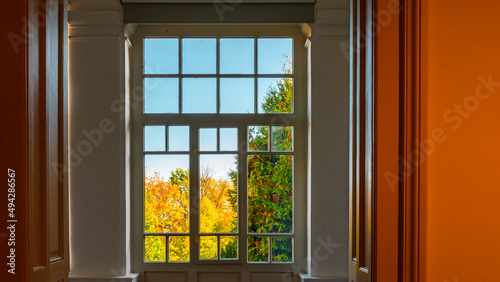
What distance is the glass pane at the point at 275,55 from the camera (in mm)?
4297

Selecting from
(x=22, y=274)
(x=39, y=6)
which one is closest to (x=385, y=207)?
(x=22, y=274)

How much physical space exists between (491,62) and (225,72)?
3189 millimetres

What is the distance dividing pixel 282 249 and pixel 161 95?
6.71ft

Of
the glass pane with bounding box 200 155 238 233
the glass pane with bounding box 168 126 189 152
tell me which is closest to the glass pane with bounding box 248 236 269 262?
the glass pane with bounding box 200 155 238 233

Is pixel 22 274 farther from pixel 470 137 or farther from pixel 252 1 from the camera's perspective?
pixel 252 1

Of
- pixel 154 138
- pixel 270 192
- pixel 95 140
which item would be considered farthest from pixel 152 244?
pixel 270 192

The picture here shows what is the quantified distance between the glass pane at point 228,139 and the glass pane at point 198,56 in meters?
0.63

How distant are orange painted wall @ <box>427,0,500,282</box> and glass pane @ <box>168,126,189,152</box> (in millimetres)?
3206

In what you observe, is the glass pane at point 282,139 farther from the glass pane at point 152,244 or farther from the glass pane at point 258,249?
the glass pane at point 152,244

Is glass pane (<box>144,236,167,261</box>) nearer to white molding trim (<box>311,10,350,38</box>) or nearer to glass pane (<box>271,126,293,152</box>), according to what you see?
glass pane (<box>271,126,293,152</box>)

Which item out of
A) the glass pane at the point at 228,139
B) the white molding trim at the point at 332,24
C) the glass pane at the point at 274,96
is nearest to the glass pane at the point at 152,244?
the glass pane at the point at 228,139

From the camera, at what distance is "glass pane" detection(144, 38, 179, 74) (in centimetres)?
428

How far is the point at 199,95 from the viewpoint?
4277 mm

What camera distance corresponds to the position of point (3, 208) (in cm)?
137
